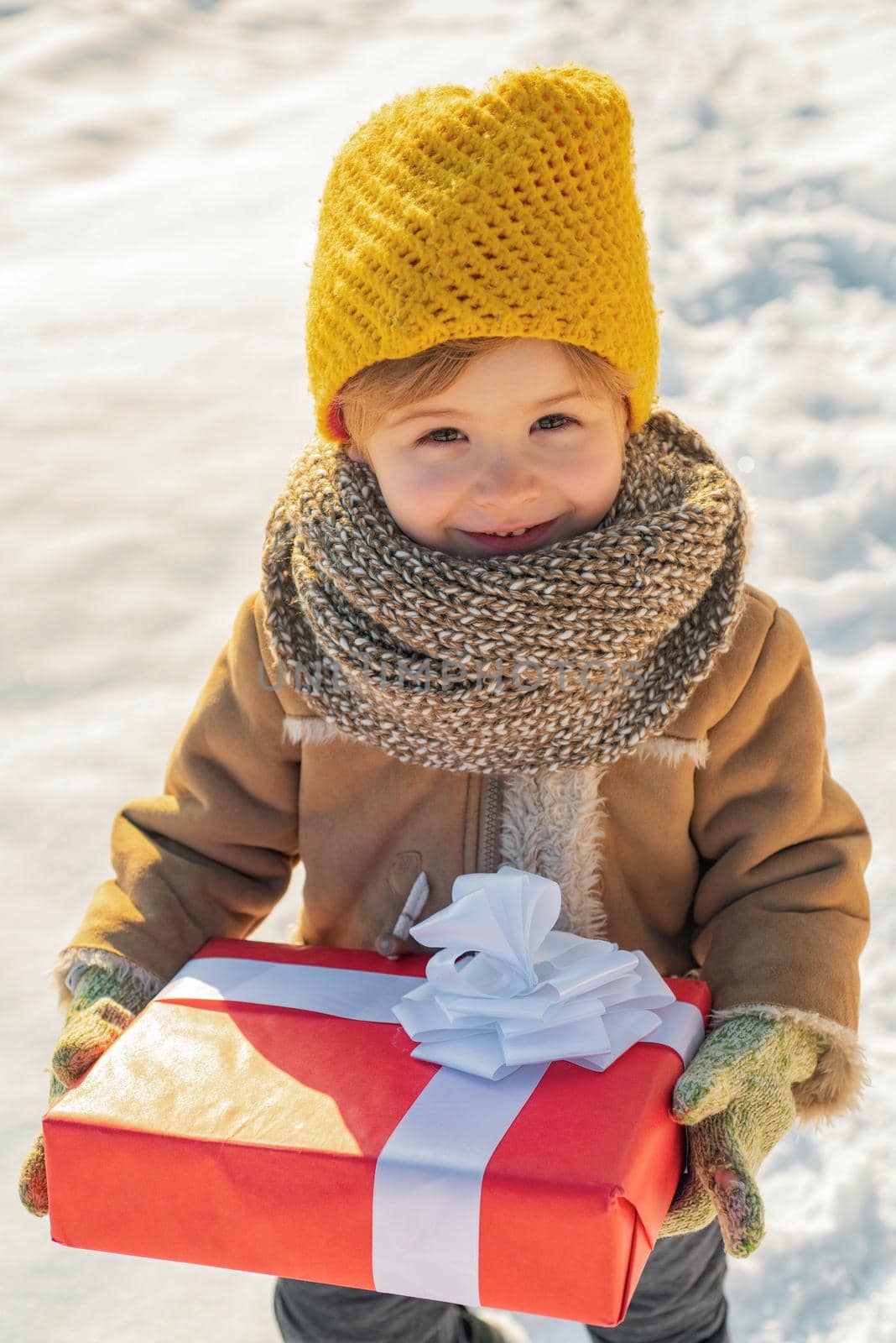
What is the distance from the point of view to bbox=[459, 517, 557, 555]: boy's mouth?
126 centimetres

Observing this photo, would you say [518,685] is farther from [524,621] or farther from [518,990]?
[518,990]

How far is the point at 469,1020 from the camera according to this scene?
115 centimetres

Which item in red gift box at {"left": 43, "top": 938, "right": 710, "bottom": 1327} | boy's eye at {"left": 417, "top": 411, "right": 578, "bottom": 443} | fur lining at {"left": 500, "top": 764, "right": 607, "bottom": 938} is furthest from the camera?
fur lining at {"left": 500, "top": 764, "right": 607, "bottom": 938}

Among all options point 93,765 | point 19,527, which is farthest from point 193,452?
point 93,765

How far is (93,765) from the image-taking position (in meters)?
2.26

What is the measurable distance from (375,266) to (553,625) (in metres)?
0.33

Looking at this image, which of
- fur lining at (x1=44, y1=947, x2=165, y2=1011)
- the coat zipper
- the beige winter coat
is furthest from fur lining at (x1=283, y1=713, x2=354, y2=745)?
fur lining at (x1=44, y1=947, x2=165, y2=1011)

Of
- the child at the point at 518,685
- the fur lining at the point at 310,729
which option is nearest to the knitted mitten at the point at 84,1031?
the child at the point at 518,685


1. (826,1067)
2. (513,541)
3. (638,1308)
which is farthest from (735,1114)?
(513,541)

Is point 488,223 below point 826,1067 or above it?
above

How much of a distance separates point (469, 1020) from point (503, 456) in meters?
0.47

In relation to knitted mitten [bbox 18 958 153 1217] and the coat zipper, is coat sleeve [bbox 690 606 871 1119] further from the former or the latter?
knitted mitten [bbox 18 958 153 1217]

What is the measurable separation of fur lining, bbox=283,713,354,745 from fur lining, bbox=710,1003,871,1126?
446 mm

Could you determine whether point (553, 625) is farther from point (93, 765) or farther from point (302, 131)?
point (302, 131)
